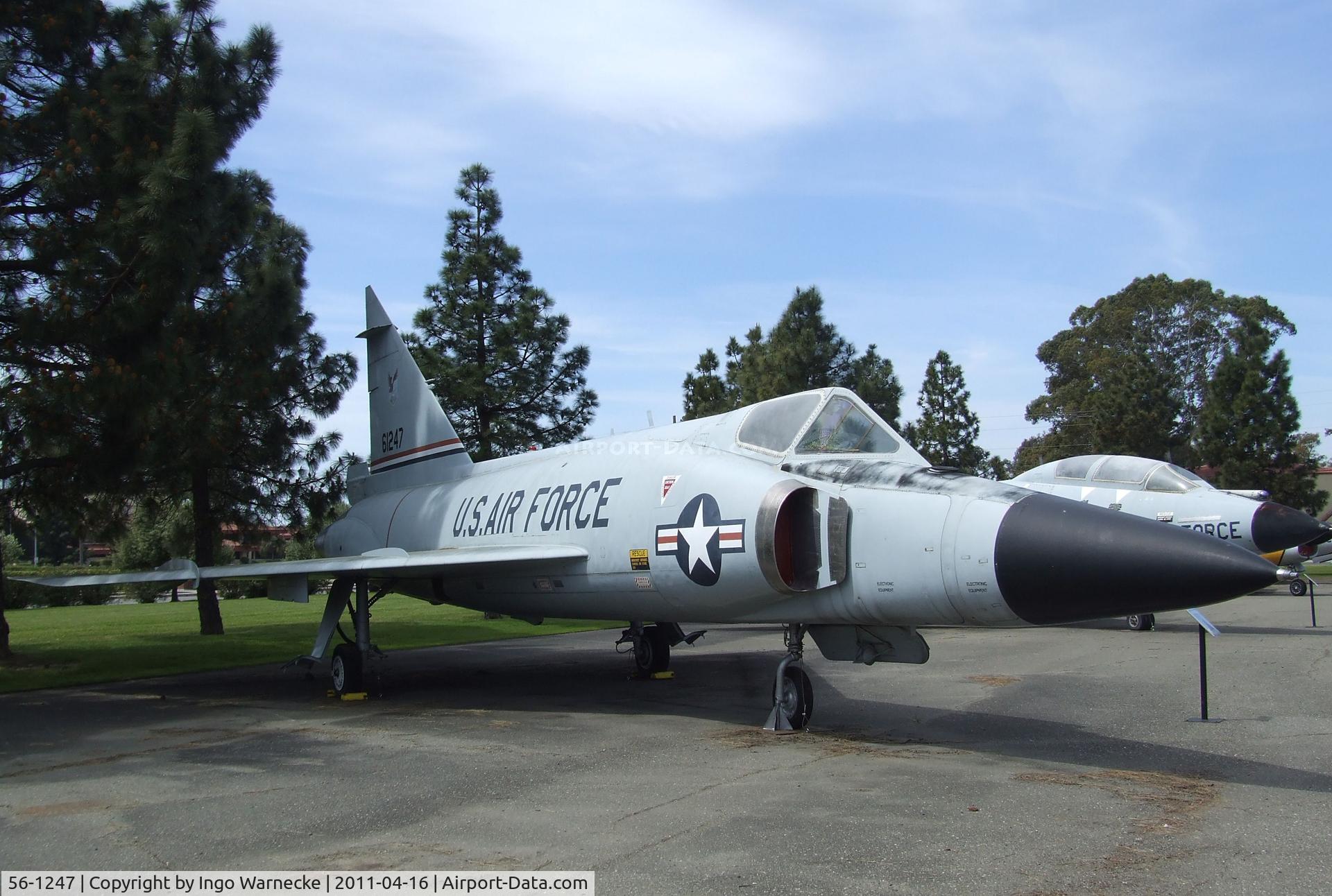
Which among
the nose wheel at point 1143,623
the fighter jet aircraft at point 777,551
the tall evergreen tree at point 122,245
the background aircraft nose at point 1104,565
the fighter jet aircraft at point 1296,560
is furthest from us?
the fighter jet aircraft at point 1296,560

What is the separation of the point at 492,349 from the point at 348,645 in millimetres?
12827

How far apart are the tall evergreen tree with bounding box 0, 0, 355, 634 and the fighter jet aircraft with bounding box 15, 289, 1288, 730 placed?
71.4 inches

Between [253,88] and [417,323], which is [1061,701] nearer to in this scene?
[253,88]

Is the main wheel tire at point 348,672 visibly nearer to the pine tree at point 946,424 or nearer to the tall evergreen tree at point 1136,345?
the pine tree at point 946,424

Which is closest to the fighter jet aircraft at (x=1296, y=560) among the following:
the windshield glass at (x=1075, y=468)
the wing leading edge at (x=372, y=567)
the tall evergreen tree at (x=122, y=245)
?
the windshield glass at (x=1075, y=468)

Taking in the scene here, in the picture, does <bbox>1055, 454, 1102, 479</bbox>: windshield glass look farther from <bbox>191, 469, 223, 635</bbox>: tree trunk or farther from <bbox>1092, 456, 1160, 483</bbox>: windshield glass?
<bbox>191, 469, 223, 635</bbox>: tree trunk

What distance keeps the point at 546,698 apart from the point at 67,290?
6477mm

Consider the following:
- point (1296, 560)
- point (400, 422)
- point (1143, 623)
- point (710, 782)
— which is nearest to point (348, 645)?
point (400, 422)

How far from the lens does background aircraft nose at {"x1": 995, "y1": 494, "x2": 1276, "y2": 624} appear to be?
5914mm

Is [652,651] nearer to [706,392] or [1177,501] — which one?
[1177,501]

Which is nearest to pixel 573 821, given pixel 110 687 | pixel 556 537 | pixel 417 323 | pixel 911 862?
pixel 911 862

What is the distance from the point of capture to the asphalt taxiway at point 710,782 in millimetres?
4816

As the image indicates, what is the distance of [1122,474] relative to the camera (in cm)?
1928

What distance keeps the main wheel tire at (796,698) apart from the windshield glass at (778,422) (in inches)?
75.8
